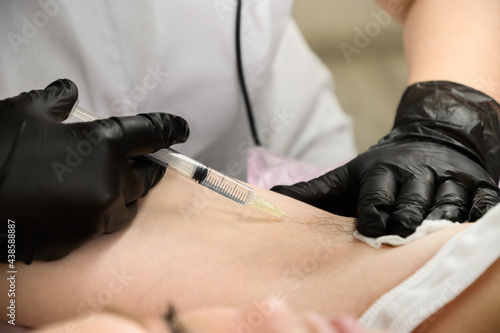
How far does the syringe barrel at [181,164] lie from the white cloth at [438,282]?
1.06 ft

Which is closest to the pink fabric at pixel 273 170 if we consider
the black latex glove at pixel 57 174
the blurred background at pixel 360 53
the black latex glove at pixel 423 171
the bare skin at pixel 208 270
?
the black latex glove at pixel 423 171

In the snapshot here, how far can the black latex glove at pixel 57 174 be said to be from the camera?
23.1 inches

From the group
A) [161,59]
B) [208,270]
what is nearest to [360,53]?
[161,59]

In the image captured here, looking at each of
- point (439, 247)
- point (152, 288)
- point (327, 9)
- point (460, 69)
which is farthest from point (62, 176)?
point (327, 9)

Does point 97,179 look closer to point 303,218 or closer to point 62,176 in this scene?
point 62,176

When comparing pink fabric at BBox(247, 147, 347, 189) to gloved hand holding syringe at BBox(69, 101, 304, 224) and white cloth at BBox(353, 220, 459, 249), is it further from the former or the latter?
white cloth at BBox(353, 220, 459, 249)

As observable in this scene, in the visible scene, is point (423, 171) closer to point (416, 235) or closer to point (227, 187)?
point (416, 235)

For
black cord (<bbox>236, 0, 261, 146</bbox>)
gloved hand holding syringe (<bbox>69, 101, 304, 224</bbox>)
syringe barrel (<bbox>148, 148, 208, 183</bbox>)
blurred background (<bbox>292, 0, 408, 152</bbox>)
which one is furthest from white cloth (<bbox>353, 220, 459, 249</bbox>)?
blurred background (<bbox>292, 0, 408, 152</bbox>)

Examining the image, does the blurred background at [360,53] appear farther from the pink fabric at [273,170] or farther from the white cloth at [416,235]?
the white cloth at [416,235]

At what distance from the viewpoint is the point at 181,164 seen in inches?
29.8

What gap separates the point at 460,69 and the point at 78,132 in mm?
750

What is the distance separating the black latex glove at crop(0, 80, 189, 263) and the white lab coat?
0.84 feet

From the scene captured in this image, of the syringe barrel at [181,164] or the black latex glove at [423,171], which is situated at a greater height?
the syringe barrel at [181,164]

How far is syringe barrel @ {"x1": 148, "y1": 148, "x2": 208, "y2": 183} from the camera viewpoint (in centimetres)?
75
